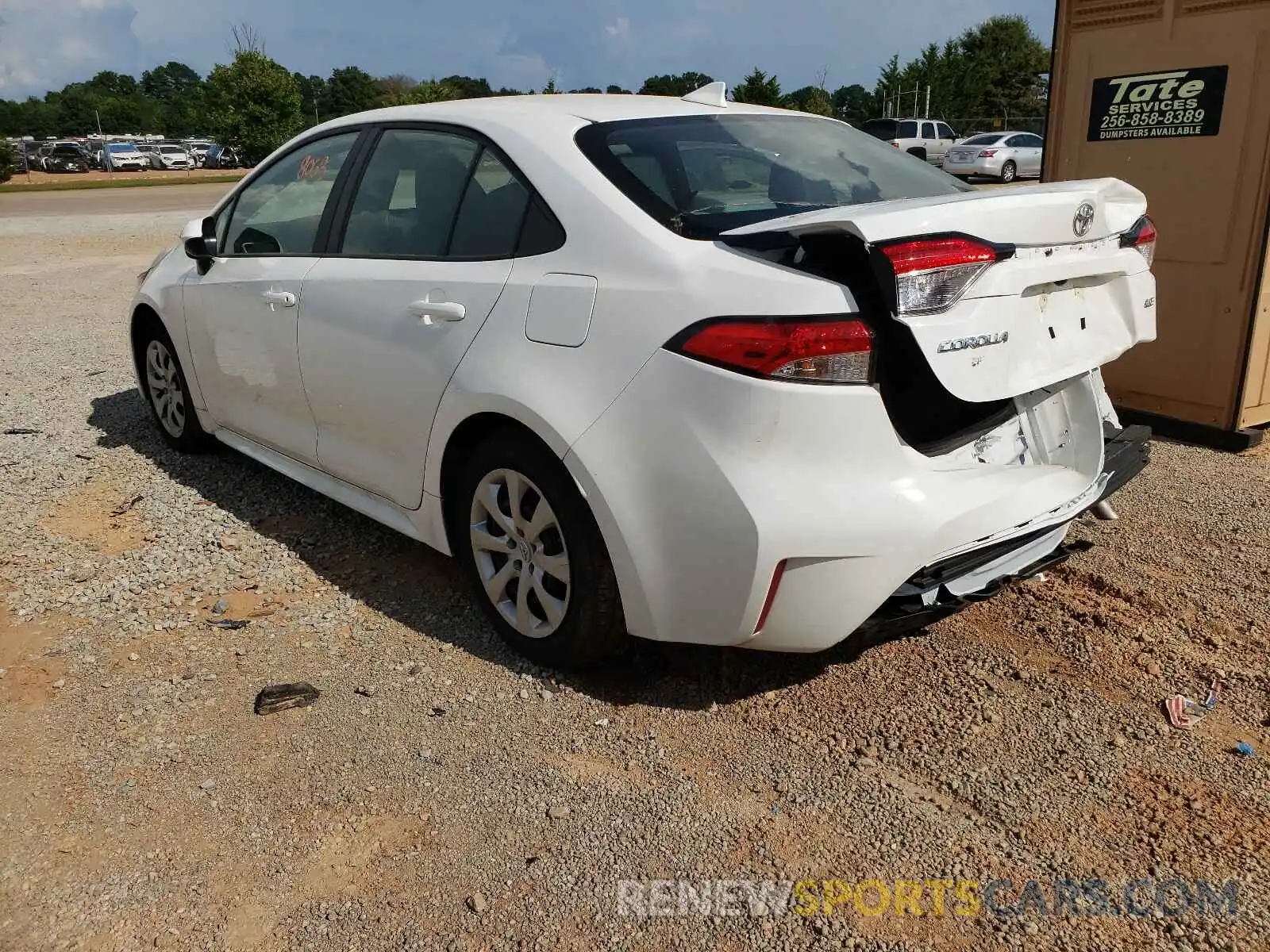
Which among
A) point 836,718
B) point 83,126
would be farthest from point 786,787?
point 83,126

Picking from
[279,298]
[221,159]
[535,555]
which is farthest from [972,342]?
[221,159]

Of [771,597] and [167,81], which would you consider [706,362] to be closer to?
[771,597]

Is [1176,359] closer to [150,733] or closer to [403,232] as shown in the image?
[403,232]

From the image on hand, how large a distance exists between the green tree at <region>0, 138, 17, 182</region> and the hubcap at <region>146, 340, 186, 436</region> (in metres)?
43.6

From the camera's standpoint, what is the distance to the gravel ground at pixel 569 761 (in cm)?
236

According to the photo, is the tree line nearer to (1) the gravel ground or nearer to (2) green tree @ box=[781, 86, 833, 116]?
(2) green tree @ box=[781, 86, 833, 116]

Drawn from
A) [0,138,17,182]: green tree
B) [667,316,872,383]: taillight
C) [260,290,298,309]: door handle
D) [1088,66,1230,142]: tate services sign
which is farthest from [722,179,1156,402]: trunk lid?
[0,138,17,182]: green tree

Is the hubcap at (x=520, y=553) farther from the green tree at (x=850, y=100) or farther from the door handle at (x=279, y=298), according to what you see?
the green tree at (x=850, y=100)

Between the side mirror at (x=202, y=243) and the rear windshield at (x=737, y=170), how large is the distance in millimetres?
2267

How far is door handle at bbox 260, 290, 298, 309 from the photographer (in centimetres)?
401

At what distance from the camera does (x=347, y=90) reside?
266 ft

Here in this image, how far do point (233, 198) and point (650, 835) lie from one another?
362 cm

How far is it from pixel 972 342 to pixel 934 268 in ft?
0.75

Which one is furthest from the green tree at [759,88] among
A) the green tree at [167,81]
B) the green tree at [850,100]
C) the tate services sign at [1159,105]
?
the green tree at [167,81]
